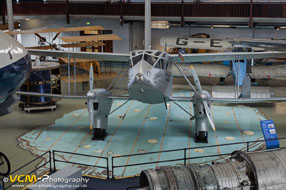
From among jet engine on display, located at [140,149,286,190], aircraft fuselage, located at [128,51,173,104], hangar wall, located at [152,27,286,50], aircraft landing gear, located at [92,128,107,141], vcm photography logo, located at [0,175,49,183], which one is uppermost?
hangar wall, located at [152,27,286,50]

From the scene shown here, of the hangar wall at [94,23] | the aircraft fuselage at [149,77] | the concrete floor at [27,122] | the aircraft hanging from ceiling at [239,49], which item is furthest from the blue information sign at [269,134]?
the hangar wall at [94,23]

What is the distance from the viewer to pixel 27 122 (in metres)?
15.7

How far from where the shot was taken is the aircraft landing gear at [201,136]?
12930 mm

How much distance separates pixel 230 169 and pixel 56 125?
10.8 metres

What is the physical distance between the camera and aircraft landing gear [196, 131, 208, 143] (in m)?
12.9

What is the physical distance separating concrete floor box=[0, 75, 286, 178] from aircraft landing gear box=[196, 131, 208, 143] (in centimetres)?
285

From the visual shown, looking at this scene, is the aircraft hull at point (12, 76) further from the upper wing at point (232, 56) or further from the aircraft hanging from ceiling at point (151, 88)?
the upper wing at point (232, 56)

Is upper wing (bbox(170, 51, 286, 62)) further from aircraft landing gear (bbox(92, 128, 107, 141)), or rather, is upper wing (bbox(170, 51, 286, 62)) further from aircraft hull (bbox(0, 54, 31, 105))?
aircraft hull (bbox(0, 54, 31, 105))

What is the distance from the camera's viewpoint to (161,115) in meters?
16.6

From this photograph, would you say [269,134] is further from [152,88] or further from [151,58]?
[151,58]

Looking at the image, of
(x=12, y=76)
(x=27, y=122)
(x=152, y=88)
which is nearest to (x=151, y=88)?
(x=152, y=88)

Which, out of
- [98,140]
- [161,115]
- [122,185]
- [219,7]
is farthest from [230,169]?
[219,7]

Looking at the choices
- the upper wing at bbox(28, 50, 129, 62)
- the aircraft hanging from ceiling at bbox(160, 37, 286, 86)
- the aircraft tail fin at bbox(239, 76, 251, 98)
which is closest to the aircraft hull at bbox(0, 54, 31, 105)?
the upper wing at bbox(28, 50, 129, 62)

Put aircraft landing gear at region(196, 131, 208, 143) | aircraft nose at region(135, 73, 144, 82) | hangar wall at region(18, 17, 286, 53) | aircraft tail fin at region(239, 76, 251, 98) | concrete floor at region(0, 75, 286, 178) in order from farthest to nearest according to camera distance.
→ hangar wall at region(18, 17, 286, 53)
aircraft tail fin at region(239, 76, 251, 98)
aircraft landing gear at region(196, 131, 208, 143)
concrete floor at region(0, 75, 286, 178)
aircraft nose at region(135, 73, 144, 82)
